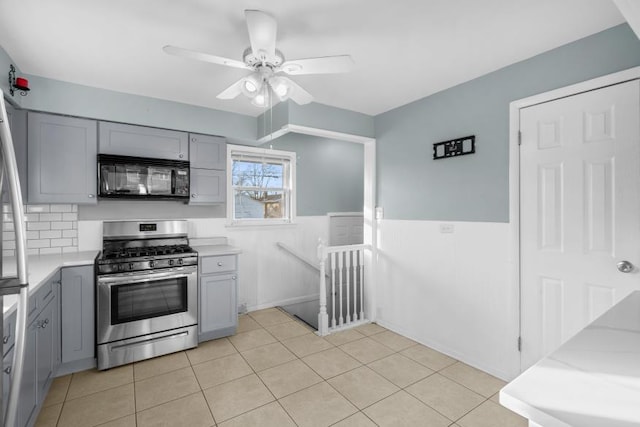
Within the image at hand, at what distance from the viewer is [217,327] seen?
123 inches

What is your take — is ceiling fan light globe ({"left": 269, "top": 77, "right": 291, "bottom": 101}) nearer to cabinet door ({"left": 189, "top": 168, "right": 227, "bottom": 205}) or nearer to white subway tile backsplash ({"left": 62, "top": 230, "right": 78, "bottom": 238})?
cabinet door ({"left": 189, "top": 168, "right": 227, "bottom": 205})

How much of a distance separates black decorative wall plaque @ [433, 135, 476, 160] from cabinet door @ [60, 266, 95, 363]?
3201 millimetres

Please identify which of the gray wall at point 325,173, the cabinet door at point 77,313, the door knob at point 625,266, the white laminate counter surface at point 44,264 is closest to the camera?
the door knob at point 625,266

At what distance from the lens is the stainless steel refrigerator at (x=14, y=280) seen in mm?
799

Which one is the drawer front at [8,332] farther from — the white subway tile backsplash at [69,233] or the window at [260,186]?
the window at [260,186]

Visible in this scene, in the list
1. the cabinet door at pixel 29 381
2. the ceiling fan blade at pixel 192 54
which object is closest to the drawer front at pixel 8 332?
the cabinet door at pixel 29 381

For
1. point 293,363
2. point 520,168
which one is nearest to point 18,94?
point 293,363

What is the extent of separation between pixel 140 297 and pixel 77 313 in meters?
0.44

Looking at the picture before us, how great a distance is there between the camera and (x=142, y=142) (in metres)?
3.03

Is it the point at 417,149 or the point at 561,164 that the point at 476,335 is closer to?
the point at 561,164

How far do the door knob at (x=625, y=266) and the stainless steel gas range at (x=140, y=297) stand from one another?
10.6ft

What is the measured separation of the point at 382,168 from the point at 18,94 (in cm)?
334

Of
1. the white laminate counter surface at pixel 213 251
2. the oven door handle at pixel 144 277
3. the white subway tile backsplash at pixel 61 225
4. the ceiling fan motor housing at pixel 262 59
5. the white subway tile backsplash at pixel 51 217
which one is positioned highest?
the ceiling fan motor housing at pixel 262 59

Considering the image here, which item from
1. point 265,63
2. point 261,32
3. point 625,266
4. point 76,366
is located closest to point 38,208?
point 76,366
